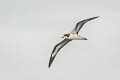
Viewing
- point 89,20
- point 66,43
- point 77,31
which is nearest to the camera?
point 89,20

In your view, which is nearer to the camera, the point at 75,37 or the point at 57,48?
the point at 75,37

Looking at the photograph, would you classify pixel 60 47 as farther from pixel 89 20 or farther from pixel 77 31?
pixel 89 20

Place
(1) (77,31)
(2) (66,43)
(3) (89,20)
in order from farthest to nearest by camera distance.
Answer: (2) (66,43) < (1) (77,31) < (3) (89,20)

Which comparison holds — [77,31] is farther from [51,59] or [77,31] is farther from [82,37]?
[51,59]

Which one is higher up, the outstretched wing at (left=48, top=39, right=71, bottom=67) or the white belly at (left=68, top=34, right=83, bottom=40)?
the white belly at (left=68, top=34, right=83, bottom=40)

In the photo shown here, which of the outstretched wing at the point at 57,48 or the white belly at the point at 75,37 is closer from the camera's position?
the white belly at the point at 75,37

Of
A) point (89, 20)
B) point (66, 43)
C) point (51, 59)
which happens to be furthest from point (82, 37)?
point (51, 59)

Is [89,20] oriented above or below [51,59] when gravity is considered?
above

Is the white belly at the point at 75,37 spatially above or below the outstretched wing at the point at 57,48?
above

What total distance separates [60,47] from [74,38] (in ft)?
23.0

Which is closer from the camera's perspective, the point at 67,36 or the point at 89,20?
the point at 89,20

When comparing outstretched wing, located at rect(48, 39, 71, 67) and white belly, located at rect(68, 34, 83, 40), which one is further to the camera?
outstretched wing, located at rect(48, 39, 71, 67)

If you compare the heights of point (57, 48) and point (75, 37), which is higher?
point (75, 37)

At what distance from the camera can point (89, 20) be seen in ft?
180
